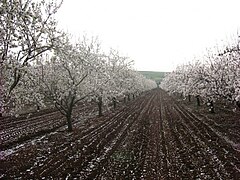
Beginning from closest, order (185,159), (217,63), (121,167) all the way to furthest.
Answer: (121,167)
(185,159)
(217,63)

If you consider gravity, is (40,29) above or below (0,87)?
above

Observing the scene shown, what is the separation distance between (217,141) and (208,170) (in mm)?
6342

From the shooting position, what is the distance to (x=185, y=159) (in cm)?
1488

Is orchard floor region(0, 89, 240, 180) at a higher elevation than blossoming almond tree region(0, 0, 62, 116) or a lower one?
lower

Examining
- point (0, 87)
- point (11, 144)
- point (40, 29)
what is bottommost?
point (11, 144)

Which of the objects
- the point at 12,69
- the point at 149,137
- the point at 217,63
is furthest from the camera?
the point at 217,63

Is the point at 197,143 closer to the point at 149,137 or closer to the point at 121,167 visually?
the point at 149,137

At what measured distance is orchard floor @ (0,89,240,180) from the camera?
42.6 ft

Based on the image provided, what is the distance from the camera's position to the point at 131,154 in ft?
53.5

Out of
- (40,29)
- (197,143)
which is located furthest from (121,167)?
(40,29)

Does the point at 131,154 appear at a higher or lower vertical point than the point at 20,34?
lower

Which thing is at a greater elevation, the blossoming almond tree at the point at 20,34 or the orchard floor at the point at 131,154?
the blossoming almond tree at the point at 20,34

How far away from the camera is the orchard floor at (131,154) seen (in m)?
13.0

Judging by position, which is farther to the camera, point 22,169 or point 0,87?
point 22,169
